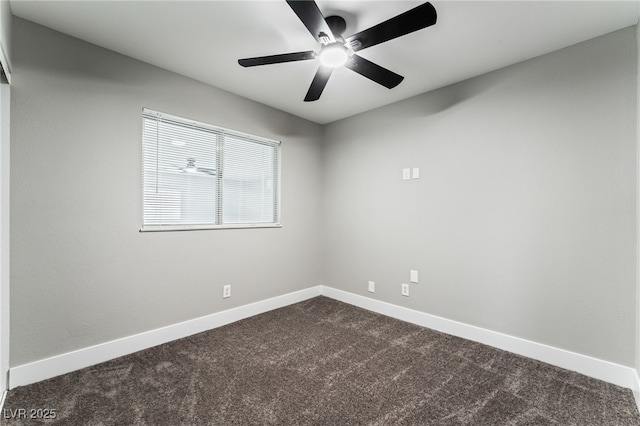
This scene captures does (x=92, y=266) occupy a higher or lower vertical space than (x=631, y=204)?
lower

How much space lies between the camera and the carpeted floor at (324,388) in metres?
1.63

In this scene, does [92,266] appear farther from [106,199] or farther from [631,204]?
[631,204]

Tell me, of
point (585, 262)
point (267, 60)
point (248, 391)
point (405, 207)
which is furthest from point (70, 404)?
point (585, 262)

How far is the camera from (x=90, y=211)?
2.17 metres

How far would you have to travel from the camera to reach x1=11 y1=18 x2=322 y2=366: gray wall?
192 centimetres

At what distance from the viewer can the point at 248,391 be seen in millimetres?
1865

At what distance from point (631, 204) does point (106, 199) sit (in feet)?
12.7

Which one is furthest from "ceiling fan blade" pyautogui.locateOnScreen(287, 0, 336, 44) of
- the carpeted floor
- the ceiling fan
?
the carpeted floor

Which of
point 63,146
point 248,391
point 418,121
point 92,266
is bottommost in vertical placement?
point 248,391

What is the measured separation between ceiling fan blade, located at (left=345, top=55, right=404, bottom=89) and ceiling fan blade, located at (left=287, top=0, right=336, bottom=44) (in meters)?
0.27

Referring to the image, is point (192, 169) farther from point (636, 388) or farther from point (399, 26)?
point (636, 388)

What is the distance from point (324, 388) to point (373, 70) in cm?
224

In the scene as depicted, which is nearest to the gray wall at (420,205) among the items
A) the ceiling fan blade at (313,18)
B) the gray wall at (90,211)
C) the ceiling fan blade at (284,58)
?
the gray wall at (90,211)

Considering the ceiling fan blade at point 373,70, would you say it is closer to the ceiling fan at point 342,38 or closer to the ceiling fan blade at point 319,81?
the ceiling fan at point 342,38
